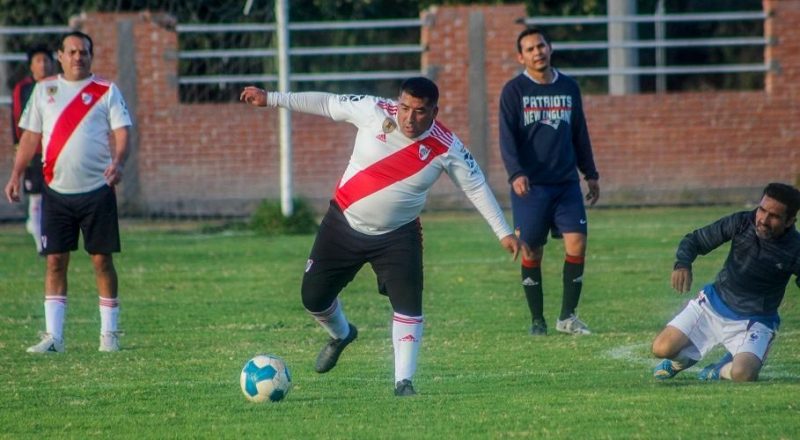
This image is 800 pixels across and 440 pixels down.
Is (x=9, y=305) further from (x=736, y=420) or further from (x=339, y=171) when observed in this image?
(x=339, y=171)

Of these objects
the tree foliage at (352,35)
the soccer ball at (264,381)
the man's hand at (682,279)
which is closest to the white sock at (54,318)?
the soccer ball at (264,381)

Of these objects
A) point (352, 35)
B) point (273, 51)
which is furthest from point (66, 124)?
point (352, 35)

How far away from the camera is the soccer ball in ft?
26.2

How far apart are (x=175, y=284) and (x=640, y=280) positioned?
454 cm

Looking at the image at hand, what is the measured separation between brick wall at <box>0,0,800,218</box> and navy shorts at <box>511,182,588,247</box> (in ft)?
36.6

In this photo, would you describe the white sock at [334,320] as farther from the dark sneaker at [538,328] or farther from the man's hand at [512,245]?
the dark sneaker at [538,328]

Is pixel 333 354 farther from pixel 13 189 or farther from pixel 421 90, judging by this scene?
pixel 13 189

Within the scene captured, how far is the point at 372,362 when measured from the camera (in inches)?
380

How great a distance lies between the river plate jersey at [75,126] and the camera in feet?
33.6

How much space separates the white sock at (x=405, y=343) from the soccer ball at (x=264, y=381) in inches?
25.5

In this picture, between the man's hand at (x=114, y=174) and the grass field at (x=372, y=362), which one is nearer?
the grass field at (x=372, y=362)

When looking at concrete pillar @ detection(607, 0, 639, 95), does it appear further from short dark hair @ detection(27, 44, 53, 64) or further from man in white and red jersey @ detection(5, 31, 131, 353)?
man in white and red jersey @ detection(5, 31, 131, 353)

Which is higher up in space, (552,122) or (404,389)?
(552,122)

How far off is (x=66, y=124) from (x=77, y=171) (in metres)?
0.34
